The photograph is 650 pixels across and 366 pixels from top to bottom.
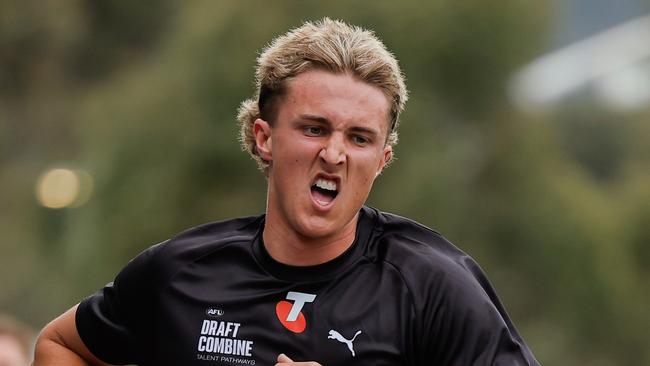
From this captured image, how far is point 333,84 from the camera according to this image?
4.73 m

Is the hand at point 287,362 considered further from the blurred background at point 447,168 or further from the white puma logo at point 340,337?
the blurred background at point 447,168

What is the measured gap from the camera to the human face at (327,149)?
4672 millimetres

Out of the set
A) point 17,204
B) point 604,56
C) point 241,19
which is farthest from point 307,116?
point 604,56

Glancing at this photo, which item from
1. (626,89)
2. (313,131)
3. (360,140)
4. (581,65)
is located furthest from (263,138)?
(581,65)

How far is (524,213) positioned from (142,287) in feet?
42.5

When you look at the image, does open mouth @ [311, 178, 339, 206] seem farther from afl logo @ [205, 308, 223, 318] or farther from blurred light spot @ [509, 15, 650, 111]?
blurred light spot @ [509, 15, 650, 111]

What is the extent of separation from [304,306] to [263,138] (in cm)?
57

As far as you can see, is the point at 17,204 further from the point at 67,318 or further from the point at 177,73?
the point at 67,318

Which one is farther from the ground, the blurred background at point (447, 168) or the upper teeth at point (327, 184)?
the upper teeth at point (327, 184)

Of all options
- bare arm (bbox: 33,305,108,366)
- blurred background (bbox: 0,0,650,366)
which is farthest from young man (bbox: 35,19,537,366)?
blurred background (bbox: 0,0,650,366)

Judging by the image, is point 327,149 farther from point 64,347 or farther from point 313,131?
point 64,347

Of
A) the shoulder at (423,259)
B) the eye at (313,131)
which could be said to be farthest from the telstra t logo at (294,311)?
the eye at (313,131)

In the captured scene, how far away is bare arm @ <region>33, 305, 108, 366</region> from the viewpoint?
17.4 feet

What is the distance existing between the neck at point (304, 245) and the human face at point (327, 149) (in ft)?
0.06
